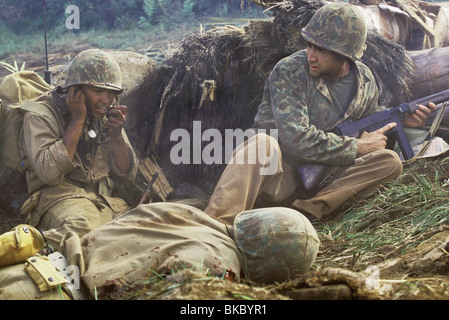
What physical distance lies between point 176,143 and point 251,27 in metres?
1.49

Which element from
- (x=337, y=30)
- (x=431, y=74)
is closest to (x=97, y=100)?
(x=337, y=30)

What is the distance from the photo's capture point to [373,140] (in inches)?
241

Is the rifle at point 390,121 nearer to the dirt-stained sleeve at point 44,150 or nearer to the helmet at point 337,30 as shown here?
the helmet at point 337,30

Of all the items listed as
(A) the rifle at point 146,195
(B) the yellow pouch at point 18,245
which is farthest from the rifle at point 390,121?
(B) the yellow pouch at point 18,245

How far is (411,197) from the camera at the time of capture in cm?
563

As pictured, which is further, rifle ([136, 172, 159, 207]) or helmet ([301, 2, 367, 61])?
rifle ([136, 172, 159, 207])

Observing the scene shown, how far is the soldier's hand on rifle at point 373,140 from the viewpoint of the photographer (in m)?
6.07

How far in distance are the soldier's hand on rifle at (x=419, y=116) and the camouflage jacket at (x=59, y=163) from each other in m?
2.53

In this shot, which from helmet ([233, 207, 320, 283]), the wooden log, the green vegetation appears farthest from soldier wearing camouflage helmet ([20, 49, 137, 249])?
the green vegetation

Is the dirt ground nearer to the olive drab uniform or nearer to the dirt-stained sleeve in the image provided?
the olive drab uniform

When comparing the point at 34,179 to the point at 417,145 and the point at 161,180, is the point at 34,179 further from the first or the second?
the point at 417,145

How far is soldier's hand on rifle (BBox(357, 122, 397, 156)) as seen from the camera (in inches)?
239

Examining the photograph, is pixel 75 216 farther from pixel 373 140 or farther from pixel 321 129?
pixel 373 140

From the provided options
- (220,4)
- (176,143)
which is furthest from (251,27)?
(220,4)
